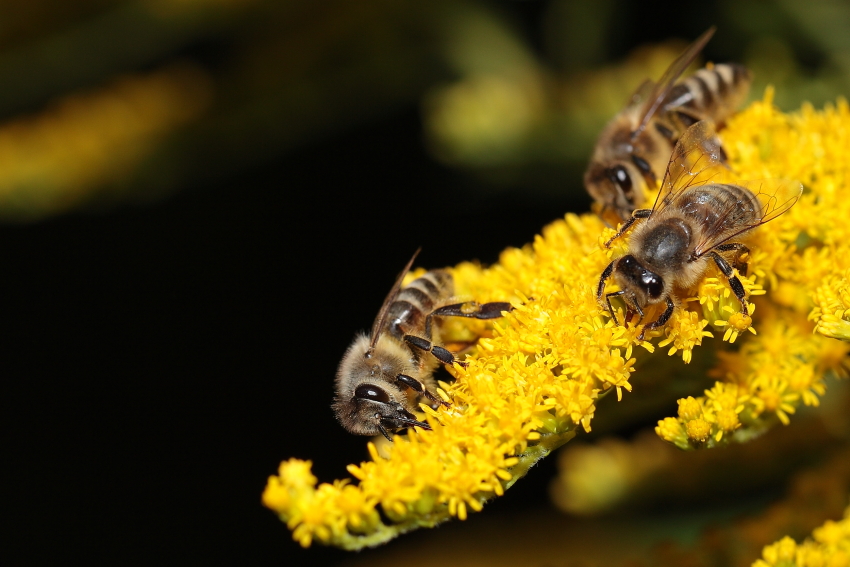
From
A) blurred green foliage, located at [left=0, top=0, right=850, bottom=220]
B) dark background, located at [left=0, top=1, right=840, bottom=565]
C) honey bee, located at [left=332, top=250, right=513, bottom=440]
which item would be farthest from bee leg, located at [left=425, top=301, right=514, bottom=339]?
dark background, located at [left=0, top=1, right=840, bottom=565]

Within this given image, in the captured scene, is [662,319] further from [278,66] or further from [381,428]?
[278,66]

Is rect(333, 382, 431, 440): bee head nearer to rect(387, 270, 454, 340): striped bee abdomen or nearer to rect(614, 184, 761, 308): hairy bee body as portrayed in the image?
rect(387, 270, 454, 340): striped bee abdomen

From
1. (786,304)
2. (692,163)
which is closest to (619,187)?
(692,163)

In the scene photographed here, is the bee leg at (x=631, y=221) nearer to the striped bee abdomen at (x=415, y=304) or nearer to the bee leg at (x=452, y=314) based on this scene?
the bee leg at (x=452, y=314)

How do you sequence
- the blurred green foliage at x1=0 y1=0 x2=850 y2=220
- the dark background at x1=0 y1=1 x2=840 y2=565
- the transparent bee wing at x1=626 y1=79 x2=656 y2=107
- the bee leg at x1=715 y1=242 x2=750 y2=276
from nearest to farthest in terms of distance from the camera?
the bee leg at x1=715 y1=242 x2=750 y2=276, the transparent bee wing at x1=626 y1=79 x2=656 y2=107, the blurred green foliage at x1=0 y1=0 x2=850 y2=220, the dark background at x1=0 y1=1 x2=840 y2=565

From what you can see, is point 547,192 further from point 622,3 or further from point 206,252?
point 206,252

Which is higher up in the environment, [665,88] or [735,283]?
[665,88]
